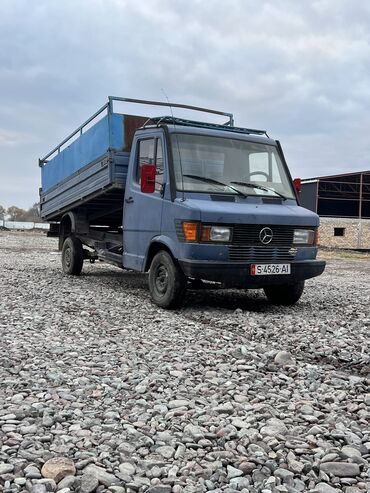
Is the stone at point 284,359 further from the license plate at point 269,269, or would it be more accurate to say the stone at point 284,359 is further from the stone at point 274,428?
the license plate at point 269,269

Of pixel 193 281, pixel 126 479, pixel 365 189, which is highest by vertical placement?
pixel 365 189

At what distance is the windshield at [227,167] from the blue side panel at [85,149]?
1.66 m

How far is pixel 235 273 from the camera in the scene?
6.72 m

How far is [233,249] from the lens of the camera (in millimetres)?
6730

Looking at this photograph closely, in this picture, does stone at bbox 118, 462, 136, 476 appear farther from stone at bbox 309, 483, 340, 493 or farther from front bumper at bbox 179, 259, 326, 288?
front bumper at bbox 179, 259, 326, 288

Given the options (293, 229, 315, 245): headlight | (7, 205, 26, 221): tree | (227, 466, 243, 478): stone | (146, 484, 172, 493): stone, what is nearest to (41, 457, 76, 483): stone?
(146, 484, 172, 493): stone

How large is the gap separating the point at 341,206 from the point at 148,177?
41134 millimetres

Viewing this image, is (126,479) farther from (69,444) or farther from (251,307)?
(251,307)

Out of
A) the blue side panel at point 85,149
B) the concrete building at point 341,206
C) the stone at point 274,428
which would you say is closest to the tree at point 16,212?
the concrete building at point 341,206

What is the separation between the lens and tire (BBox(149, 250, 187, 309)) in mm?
6910

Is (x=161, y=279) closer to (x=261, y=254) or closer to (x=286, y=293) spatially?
(x=261, y=254)

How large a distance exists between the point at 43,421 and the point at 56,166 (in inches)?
360

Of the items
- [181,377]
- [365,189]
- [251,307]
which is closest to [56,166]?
[251,307]

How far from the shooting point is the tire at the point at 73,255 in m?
10.9
